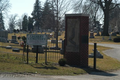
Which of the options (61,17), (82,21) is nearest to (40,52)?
(61,17)

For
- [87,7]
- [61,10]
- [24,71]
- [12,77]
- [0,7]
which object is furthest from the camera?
[0,7]

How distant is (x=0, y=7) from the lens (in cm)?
6550

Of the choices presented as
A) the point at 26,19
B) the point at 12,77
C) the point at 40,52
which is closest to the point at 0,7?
the point at 26,19

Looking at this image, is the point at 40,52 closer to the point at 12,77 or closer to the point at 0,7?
the point at 12,77

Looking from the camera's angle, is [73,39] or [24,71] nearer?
[24,71]

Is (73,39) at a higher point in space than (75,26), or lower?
lower

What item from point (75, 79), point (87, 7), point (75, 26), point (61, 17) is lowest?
point (75, 79)

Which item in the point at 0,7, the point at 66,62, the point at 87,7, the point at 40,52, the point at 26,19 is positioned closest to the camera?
the point at 66,62

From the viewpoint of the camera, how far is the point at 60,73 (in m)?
10.0

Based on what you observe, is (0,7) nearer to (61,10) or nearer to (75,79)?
(61,10)

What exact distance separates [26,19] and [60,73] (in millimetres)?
100144

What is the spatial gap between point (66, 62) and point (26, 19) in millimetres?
97356

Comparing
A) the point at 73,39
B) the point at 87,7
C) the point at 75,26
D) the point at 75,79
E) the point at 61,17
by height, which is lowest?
the point at 75,79

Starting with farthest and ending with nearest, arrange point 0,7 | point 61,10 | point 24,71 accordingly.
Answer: point 0,7
point 61,10
point 24,71
